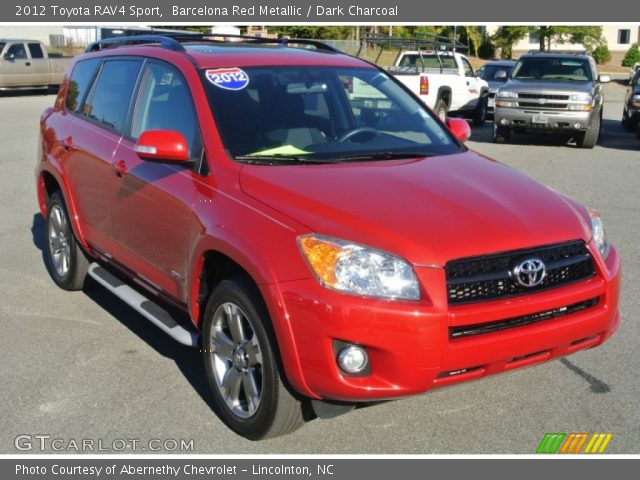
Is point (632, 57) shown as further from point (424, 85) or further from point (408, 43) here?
point (424, 85)

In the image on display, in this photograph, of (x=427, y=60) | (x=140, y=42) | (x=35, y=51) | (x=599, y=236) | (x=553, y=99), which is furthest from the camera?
(x=35, y=51)

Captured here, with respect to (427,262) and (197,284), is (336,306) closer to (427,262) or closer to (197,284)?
(427,262)

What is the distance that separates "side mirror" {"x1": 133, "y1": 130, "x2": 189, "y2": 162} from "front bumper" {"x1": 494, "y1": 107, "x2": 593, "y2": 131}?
12.5 metres

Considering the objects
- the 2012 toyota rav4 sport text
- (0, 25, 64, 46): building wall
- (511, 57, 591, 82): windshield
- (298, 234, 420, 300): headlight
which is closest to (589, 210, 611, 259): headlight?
the 2012 toyota rav4 sport text

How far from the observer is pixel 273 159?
4367 millimetres

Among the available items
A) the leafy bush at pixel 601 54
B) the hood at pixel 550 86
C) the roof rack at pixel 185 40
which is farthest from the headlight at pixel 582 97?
the leafy bush at pixel 601 54

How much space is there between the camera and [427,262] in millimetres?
3482

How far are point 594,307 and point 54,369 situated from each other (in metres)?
3.15

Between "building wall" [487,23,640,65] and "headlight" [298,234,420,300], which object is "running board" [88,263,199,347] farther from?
"building wall" [487,23,640,65]

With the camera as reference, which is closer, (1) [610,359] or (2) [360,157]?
(2) [360,157]

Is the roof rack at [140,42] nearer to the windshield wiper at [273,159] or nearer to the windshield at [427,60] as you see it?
the windshield wiper at [273,159]

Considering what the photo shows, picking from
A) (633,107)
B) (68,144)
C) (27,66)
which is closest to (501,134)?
(633,107)

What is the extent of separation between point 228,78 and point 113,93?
128 cm
